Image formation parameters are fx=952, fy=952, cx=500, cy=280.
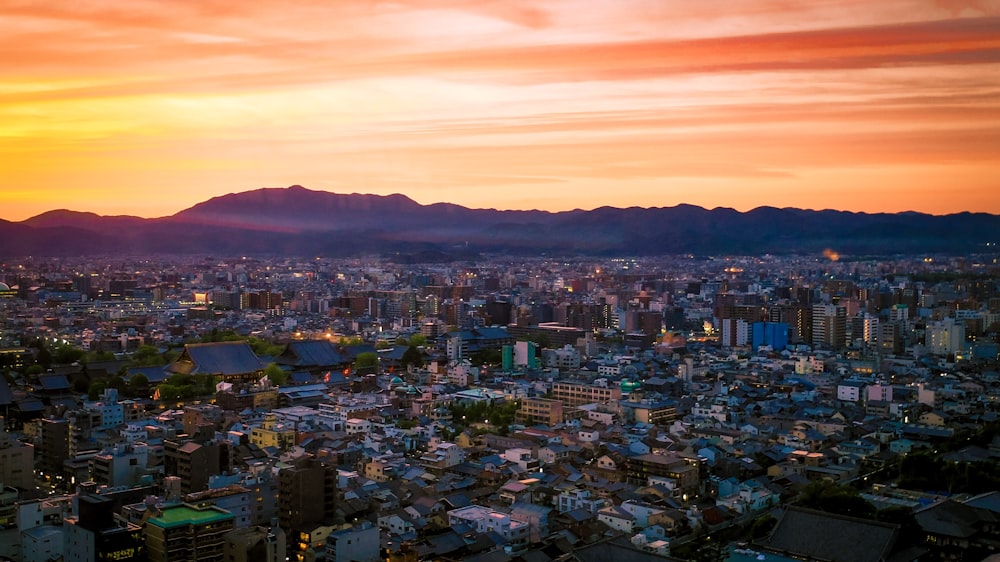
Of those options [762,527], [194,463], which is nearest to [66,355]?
[194,463]

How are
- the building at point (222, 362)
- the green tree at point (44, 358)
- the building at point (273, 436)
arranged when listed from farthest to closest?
1. the green tree at point (44, 358)
2. the building at point (222, 362)
3. the building at point (273, 436)

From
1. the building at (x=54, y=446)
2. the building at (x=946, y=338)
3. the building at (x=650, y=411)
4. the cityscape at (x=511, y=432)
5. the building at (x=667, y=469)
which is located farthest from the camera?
the building at (x=946, y=338)

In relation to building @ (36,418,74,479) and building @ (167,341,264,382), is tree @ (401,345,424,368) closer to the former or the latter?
building @ (167,341,264,382)

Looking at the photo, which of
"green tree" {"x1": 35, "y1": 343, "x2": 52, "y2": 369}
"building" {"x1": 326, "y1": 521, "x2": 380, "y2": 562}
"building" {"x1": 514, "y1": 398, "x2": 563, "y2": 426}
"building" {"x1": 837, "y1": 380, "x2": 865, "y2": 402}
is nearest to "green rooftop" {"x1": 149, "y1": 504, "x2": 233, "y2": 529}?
"building" {"x1": 326, "y1": 521, "x2": 380, "y2": 562}

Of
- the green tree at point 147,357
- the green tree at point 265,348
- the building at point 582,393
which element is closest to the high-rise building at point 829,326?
the building at point 582,393

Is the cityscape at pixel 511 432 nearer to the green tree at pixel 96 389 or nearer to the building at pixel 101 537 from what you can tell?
the building at pixel 101 537

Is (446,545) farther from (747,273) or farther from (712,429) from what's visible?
(747,273)

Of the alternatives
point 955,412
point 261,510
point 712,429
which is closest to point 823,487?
point 712,429

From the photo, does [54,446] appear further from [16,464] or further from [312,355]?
[312,355]
